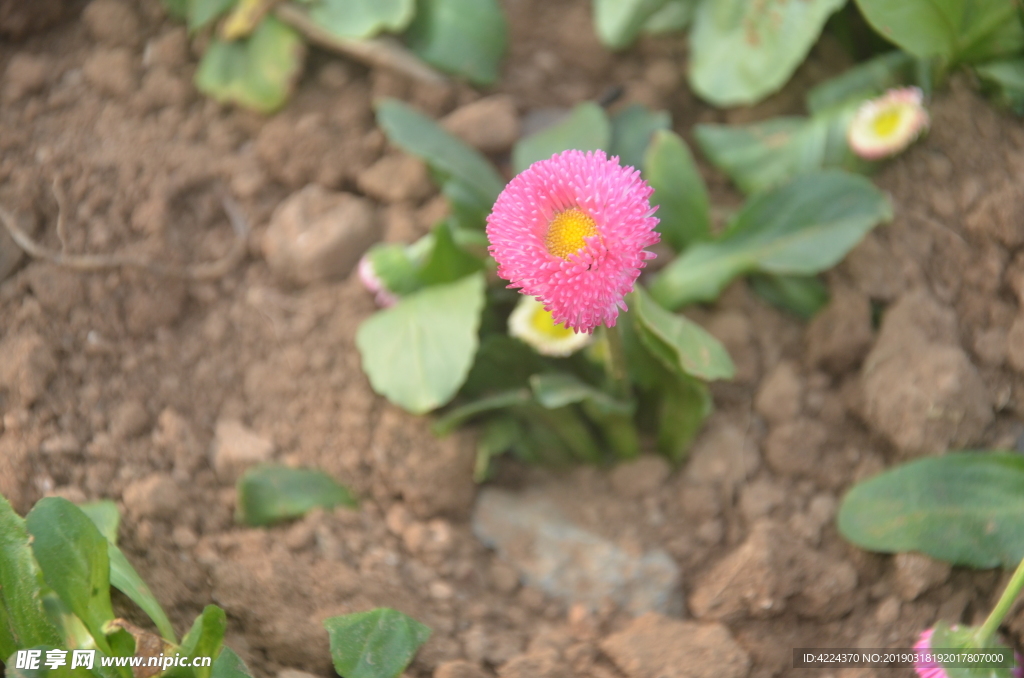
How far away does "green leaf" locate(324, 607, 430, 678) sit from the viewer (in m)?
1.47

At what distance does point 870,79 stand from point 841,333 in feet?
2.43

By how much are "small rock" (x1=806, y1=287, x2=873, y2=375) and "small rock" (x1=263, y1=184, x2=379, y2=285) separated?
119cm

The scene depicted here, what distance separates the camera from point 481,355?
6.87ft

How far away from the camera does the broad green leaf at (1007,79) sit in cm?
207

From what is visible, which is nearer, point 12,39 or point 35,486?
point 35,486

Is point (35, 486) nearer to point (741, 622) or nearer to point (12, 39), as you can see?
point (12, 39)

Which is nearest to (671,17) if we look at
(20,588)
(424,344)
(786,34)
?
(786,34)

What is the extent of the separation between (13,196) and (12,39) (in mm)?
573

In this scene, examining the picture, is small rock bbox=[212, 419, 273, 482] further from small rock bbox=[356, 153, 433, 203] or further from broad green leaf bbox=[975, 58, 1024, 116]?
broad green leaf bbox=[975, 58, 1024, 116]

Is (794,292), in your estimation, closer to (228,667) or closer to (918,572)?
(918,572)

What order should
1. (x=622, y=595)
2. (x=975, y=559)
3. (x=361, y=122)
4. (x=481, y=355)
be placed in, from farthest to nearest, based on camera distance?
(x=361, y=122), (x=481, y=355), (x=622, y=595), (x=975, y=559)

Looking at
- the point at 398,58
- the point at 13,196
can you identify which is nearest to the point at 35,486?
the point at 13,196

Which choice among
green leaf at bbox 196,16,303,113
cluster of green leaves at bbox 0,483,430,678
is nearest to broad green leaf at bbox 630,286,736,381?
cluster of green leaves at bbox 0,483,430,678

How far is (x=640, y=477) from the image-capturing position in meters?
2.03
